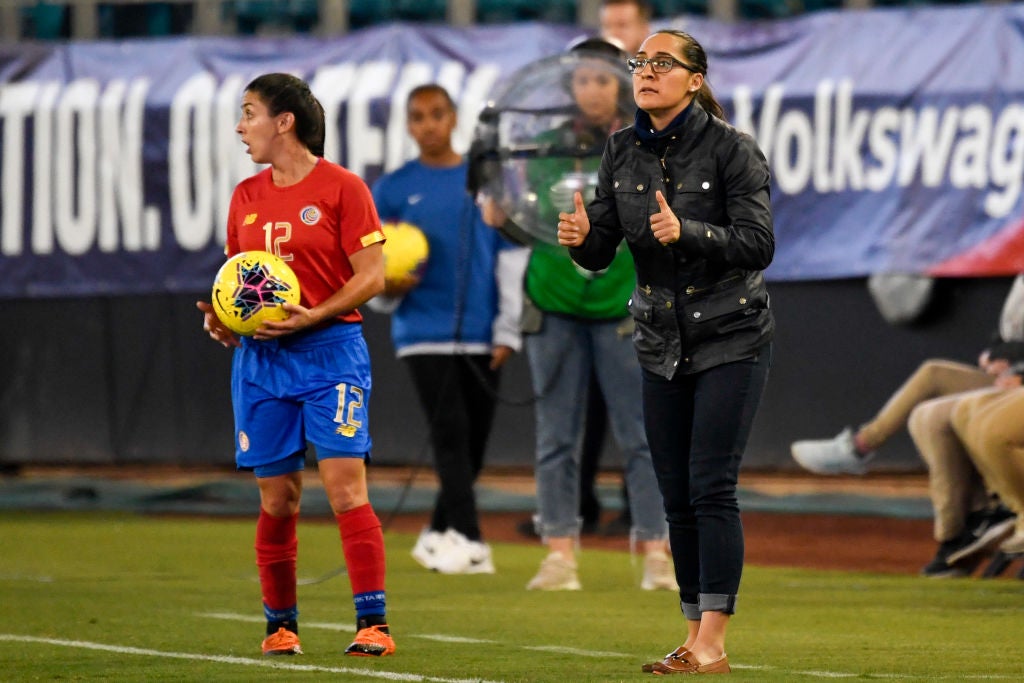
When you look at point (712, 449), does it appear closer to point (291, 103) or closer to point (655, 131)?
point (655, 131)

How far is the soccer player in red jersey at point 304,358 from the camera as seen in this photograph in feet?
20.7

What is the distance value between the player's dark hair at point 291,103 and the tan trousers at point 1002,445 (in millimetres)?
4023

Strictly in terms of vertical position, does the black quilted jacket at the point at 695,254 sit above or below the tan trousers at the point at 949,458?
above

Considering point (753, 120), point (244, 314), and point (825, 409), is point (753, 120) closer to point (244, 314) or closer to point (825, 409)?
point (825, 409)

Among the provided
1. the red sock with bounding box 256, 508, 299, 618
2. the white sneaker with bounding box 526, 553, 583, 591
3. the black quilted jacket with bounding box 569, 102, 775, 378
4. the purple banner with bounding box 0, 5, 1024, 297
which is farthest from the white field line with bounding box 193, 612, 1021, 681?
the purple banner with bounding box 0, 5, 1024, 297

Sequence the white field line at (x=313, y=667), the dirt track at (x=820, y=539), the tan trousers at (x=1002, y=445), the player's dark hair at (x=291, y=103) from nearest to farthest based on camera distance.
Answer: the white field line at (x=313, y=667)
the player's dark hair at (x=291, y=103)
the tan trousers at (x=1002, y=445)
the dirt track at (x=820, y=539)

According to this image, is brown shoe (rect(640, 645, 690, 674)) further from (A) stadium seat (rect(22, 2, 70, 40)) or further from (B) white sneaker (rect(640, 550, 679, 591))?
(A) stadium seat (rect(22, 2, 70, 40))

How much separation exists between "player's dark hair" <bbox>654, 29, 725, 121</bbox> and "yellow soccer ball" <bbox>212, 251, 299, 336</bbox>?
146cm

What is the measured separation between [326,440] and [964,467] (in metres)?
4.46

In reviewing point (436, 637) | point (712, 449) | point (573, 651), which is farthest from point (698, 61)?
point (436, 637)

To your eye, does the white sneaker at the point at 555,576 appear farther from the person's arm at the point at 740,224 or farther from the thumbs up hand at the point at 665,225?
the thumbs up hand at the point at 665,225

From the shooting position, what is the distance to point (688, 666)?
5.71 metres

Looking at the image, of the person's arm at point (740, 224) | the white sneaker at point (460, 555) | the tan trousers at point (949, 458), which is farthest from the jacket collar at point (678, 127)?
the tan trousers at point (949, 458)

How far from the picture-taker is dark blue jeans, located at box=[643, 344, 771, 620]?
5.69 m
